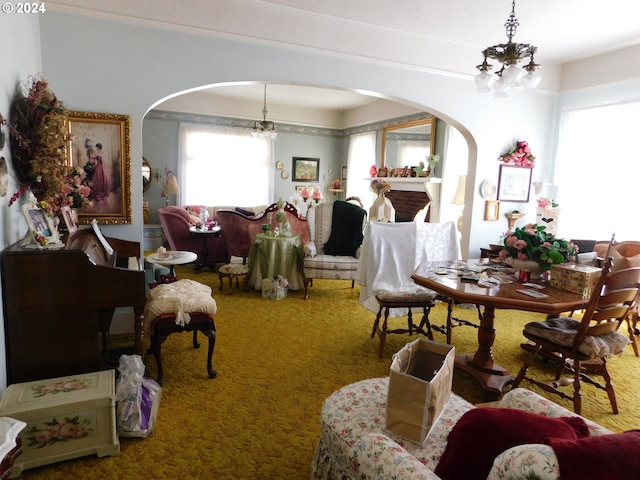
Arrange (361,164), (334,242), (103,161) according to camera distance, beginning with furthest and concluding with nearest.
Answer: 1. (361,164)
2. (334,242)
3. (103,161)

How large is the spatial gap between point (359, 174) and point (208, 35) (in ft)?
18.1

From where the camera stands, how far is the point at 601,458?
0.81 meters

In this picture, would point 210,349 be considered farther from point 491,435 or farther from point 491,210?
point 491,210

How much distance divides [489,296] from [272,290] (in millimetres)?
2950

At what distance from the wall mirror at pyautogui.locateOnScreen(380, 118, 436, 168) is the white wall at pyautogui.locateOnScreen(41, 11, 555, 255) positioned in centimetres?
165

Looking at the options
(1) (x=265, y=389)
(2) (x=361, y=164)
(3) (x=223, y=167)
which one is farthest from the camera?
(2) (x=361, y=164)

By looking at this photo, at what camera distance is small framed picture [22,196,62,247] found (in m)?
2.26

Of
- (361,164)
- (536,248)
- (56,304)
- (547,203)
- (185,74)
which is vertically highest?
(185,74)

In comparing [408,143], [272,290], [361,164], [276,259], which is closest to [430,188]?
[408,143]

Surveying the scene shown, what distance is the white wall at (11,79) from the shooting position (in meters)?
2.15

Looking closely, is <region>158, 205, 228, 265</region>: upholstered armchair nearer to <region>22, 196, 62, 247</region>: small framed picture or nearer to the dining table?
<region>22, 196, 62, 247</region>: small framed picture

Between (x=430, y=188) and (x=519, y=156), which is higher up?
(x=519, y=156)

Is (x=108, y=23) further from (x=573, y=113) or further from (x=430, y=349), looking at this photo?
(x=573, y=113)

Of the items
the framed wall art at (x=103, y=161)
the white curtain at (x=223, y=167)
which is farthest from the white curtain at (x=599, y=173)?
the white curtain at (x=223, y=167)
